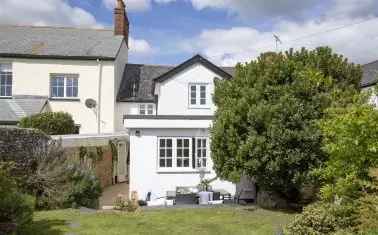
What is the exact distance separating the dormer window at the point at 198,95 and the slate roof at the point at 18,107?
424 inches

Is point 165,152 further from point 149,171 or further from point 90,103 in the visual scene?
point 90,103

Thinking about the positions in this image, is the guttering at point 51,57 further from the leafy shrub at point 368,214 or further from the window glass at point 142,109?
the leafy shrub at point 368,214

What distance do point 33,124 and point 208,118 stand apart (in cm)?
1160

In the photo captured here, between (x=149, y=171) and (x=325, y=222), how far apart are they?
38.3 ft

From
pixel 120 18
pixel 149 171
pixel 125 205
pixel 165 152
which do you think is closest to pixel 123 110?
pixel 120 18

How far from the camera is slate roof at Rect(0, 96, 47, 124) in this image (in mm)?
28005

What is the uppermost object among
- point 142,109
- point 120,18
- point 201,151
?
point 120,18

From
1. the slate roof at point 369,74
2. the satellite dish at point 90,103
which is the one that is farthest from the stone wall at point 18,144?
the slate roof at point 369,74

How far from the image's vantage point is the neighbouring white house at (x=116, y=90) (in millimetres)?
20625

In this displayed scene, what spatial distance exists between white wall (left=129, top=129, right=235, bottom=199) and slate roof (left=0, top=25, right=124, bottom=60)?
506 inches

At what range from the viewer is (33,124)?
2555 centimetres

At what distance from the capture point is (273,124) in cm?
1502

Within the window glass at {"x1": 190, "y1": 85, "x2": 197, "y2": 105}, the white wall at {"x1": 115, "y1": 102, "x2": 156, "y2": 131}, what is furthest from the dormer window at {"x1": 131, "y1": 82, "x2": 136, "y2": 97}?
the window glass at {"x1": 190, "y1": 85, "x2": 197, "y2": 105}

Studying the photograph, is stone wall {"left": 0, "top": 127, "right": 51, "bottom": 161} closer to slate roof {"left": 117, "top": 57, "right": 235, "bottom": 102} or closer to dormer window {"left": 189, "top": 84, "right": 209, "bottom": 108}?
dormer window {"left": 189, "top": 84, "right": 209, "bottom": 108}
